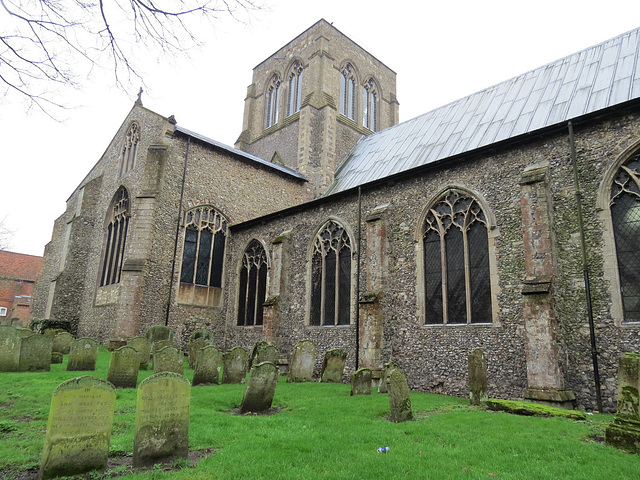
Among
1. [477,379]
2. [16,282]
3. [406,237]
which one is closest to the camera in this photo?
[477,379]

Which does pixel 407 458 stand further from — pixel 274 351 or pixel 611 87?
pixel 611 87

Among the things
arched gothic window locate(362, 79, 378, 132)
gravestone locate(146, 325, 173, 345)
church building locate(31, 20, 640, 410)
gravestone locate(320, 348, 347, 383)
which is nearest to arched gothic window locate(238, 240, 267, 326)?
church building locate(31, 20, 640, 410)

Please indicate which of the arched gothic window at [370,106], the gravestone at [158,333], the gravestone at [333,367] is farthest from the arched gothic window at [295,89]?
the gravestone at [333,367]

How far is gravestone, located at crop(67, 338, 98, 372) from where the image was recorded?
1040 cm

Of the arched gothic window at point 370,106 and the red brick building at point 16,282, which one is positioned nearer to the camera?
the arched gothic window at point 370,106

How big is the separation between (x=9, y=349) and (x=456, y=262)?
1138 centimetres

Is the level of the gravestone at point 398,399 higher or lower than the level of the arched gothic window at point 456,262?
lower

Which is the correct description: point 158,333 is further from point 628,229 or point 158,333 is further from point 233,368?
point 628,229

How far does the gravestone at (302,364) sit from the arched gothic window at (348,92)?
17.7 meters

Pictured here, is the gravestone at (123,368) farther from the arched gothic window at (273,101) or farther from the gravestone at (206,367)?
the arched gothic window at (273,101)

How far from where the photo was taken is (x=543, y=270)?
872 cm

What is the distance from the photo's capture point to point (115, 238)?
59.4ft

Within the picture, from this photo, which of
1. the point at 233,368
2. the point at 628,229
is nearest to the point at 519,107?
the point at 628,229

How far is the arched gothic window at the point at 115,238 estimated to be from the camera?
1739 centimetres
